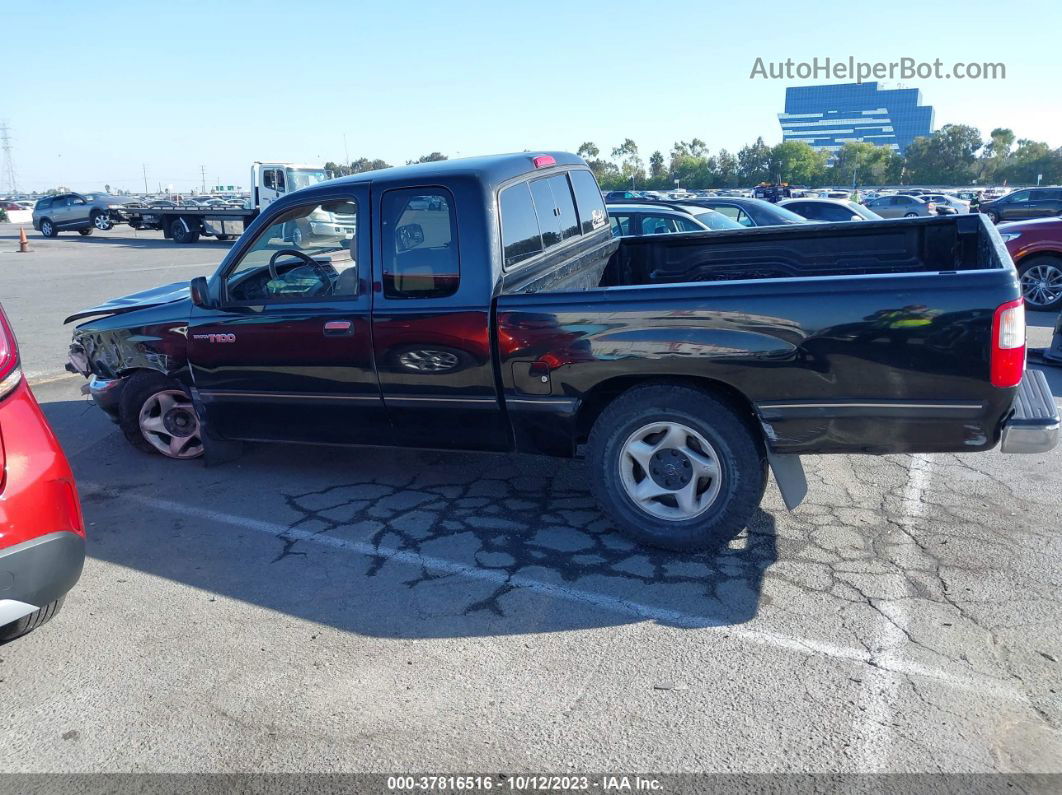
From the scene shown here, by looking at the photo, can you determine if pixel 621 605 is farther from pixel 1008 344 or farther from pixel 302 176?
pixel 302 176

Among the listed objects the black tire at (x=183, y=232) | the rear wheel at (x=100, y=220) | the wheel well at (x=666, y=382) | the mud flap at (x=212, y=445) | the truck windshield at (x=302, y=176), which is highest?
the truck windshield at (x=302, y=176)

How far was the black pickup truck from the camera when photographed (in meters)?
3.58

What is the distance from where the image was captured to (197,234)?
29188 millimetres

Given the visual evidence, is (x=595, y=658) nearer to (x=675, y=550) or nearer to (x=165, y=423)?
(x=675, y=550)

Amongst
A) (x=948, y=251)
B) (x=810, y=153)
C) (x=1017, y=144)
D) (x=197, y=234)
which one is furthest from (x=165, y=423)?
(x=1017, y=144)

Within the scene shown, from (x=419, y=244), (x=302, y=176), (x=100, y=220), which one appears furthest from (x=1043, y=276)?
(x=100, y=220)

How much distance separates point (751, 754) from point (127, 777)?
82.3 inches

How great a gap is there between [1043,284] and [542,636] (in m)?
10.5

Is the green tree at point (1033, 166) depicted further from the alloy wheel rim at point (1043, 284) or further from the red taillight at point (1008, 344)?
the red taillight at point (1008, 344)

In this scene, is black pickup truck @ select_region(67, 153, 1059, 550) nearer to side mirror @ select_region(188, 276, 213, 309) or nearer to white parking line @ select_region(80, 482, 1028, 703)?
side mirror @ select_region(188, 276, 213, 309)

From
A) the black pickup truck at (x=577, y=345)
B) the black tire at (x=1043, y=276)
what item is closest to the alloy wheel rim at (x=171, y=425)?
the black pickup truck at (x=577, y=345)

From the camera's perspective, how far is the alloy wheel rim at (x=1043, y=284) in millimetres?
10984

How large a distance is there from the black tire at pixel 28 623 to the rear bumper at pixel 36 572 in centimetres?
13

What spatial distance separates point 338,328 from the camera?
4.64 metres
